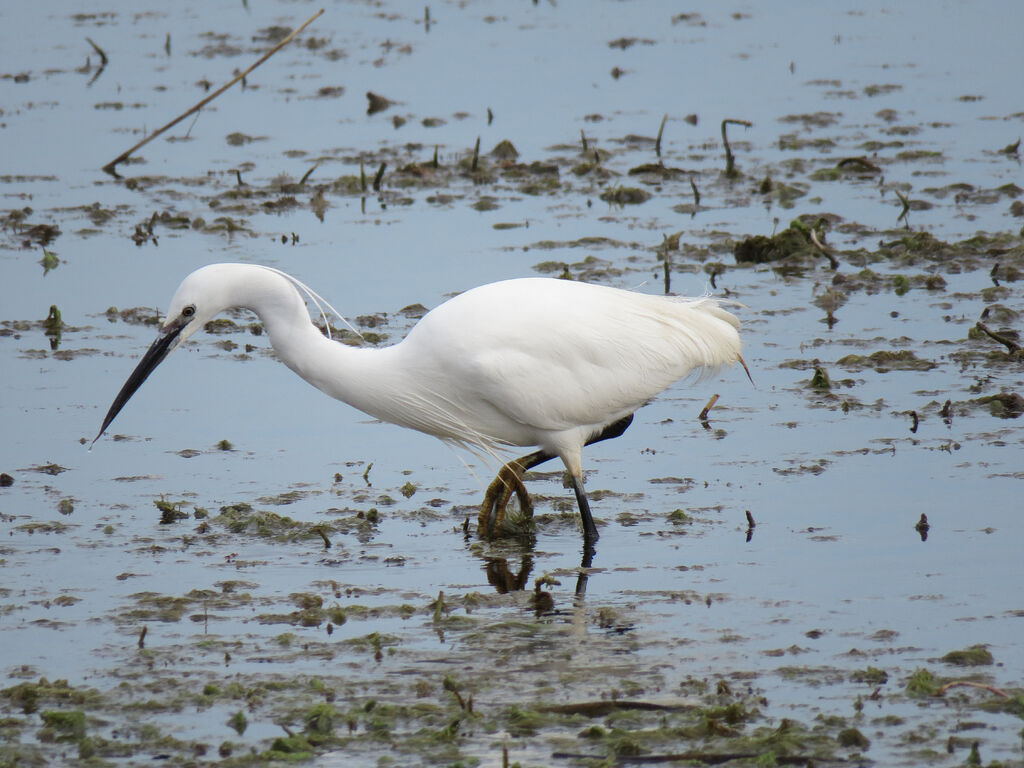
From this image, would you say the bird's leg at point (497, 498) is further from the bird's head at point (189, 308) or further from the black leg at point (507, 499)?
the bird's head at point (189, 308)

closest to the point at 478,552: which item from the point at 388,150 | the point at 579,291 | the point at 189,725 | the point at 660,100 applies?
the point at 579,291

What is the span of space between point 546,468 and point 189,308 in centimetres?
246

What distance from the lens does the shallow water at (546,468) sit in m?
5.36

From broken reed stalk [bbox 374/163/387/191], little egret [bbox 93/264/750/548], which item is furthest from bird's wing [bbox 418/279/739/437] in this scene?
broken reed stalk [bbox 374/163/387/191]

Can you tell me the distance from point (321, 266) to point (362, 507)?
3.57m

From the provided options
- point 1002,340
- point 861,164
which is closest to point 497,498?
point 1002,340

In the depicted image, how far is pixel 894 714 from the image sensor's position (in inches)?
191

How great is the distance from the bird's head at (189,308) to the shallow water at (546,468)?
3.01ft

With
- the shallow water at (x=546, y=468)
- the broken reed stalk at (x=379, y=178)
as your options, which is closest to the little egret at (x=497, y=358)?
the shallow water at (x=546, y=468)

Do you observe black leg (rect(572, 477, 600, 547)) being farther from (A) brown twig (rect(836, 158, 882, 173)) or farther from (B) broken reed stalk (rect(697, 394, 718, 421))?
(A) brown twig (rect(836, 158, 882, 173))

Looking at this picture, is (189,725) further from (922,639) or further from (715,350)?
(715,350)

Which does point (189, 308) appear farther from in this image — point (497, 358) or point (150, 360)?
point (497, 358)

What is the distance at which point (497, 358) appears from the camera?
6609mm

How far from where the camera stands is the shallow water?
17.6 feet
